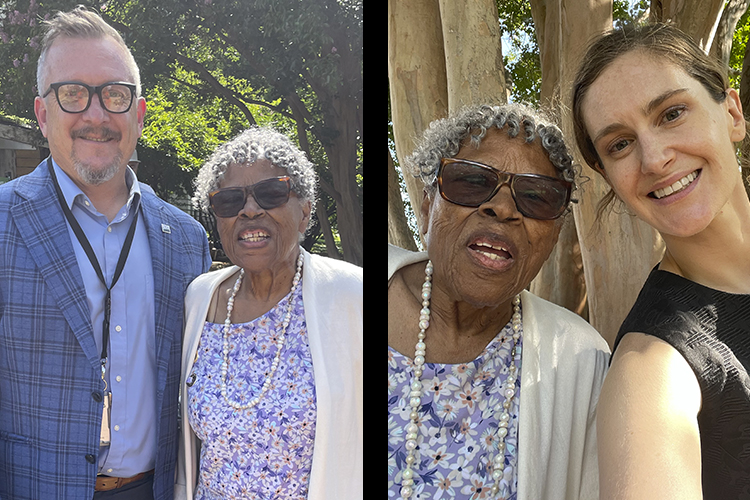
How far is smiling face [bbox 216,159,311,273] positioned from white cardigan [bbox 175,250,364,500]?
6 cm

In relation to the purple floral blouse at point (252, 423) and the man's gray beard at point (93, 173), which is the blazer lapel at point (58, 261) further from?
the purple floral blouse at point (252, 423)

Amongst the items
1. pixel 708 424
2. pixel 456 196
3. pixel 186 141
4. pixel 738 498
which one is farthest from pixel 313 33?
pixel 738 498

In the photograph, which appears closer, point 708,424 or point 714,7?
point 708,424

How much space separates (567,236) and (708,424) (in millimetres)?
1556

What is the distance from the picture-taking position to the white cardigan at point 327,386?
146 centimetres

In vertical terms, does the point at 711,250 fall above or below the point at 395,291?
above

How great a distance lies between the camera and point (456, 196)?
148cm

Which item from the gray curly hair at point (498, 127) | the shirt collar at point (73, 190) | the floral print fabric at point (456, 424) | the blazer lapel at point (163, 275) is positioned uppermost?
the gray curly hair at point (498, 127)

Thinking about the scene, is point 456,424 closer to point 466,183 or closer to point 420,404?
point 420,404

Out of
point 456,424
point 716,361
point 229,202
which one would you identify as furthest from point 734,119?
point 229,202

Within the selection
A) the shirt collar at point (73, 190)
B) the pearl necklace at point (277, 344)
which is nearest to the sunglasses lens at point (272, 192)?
the pearl necklace at point (277, 344)

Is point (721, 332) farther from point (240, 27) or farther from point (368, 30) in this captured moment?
point (240, 27)

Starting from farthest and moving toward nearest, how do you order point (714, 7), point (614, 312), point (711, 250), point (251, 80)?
point (714, 7)
point (614, 312)
point (251, 80)
point (711, 250)

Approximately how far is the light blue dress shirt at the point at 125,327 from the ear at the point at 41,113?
0.29 feet
